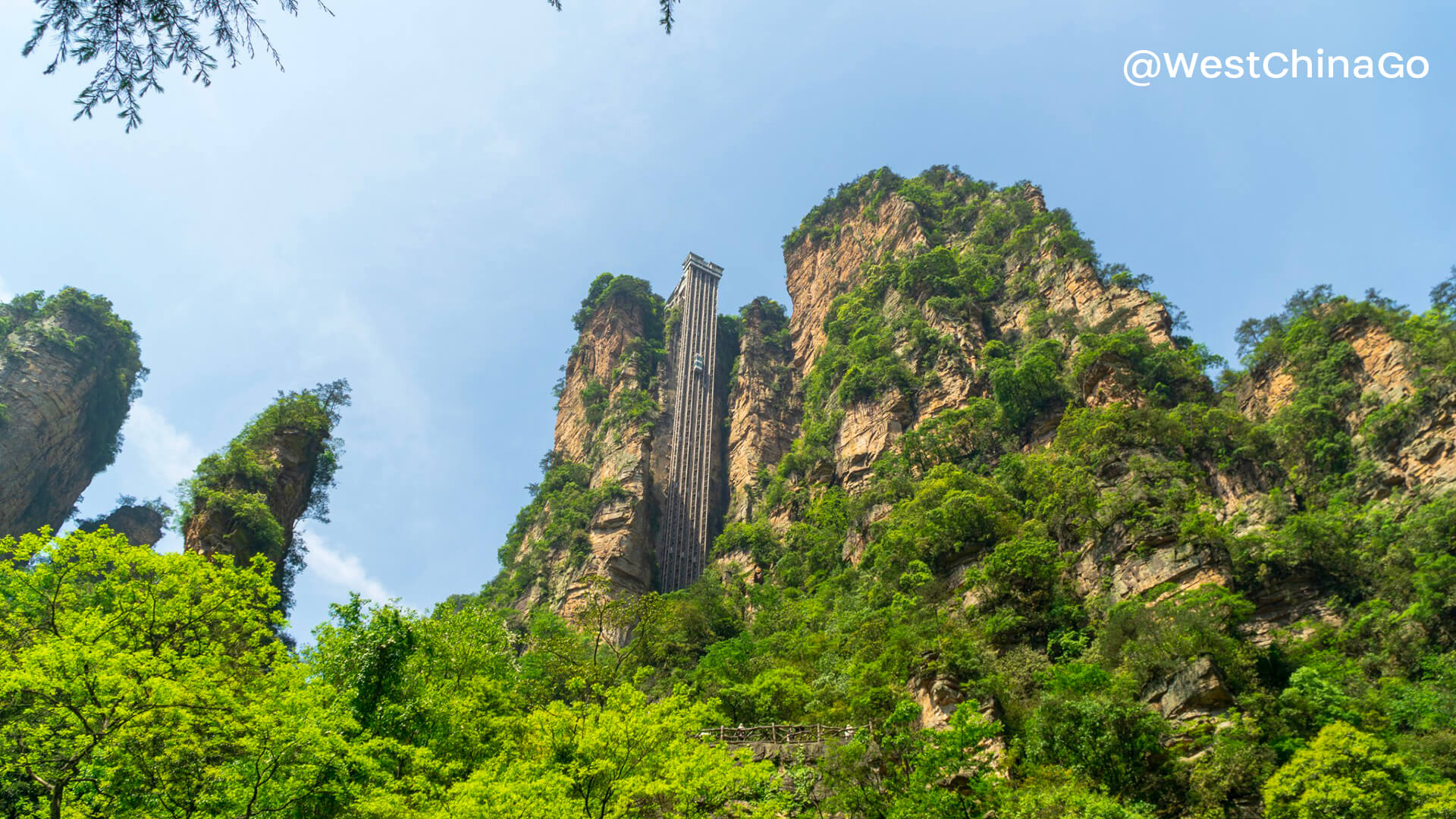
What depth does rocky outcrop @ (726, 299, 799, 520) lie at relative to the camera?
59125 mm

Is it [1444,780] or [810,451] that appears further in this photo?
[810,451]

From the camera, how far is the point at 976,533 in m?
29.7

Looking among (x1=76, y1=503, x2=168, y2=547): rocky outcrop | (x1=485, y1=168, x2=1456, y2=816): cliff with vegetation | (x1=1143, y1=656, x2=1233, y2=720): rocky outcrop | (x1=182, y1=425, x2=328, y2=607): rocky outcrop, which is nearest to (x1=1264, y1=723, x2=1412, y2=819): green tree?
(x1=485, y1=168, x2=1456, y2=816): cliff with vegetation

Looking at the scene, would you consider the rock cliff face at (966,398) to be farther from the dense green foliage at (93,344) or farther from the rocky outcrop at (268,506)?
the dense green foliage at (93,344)

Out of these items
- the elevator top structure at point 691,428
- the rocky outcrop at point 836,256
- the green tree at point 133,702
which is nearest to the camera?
the green tree at point 133,702

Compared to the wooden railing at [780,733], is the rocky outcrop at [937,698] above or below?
above

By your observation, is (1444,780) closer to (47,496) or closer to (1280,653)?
(1280,653)

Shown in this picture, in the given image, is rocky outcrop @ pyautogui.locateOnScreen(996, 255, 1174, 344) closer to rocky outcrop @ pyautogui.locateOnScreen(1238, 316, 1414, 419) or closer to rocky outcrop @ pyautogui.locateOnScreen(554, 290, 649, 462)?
rocky outcrop @ pyautogui.locateOnScreen(1238, 316, 1414, 419)

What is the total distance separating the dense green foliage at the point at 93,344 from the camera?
46562 mm

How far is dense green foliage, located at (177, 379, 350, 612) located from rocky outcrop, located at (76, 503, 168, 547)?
60.7ft

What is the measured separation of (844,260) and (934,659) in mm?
46820

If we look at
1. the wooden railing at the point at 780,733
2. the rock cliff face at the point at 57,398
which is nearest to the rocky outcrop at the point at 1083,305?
the wooden railing at the point at 780,733

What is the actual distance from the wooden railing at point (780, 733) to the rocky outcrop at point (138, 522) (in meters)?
48.7

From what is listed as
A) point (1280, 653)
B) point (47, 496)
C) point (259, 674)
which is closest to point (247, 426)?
point (47, 496)
